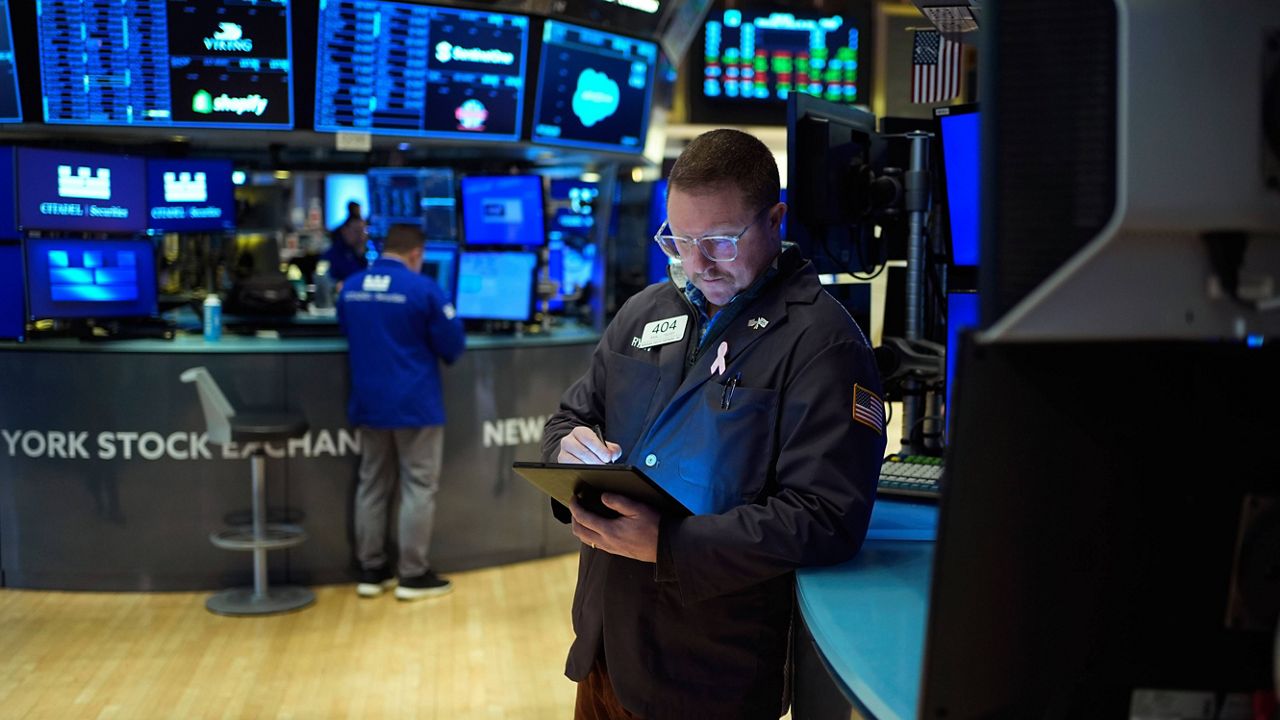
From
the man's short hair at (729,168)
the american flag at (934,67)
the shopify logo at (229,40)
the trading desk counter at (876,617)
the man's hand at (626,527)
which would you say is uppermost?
the shopify logo at (229,40)

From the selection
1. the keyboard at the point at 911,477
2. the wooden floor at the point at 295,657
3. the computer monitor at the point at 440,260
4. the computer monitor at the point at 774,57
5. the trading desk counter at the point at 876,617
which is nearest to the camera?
the trading desk counter at the point at 876,617

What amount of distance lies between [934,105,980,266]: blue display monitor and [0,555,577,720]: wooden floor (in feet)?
7.25

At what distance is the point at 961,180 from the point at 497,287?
402cm

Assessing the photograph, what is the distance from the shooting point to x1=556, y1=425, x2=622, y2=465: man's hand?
1766 mm

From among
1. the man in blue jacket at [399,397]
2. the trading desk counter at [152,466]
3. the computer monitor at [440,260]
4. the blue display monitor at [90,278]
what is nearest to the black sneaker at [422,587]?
the man in blue jacket at [399,397]

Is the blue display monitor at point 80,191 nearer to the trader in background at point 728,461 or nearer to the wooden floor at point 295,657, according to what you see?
the wooden floor at point 295,657

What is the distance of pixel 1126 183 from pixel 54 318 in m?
5.47

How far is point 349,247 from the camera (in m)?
6.77

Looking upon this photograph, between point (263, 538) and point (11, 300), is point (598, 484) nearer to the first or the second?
point (263, 538)

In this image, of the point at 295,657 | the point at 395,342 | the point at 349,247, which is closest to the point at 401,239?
the point at 395,342

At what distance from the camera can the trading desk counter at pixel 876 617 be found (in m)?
1.20

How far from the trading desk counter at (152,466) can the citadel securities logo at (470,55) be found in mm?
1518

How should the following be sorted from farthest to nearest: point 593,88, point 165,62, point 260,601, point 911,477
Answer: point 593,88
point 165,62
point 260,601
point 911,477

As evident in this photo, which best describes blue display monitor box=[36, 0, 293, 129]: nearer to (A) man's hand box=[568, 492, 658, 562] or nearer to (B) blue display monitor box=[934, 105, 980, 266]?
(B) blue display monitor box=[934, 105, 980, 266]
